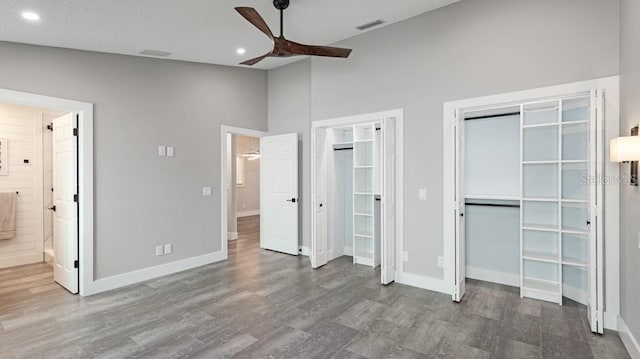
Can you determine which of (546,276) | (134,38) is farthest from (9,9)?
(546,276)

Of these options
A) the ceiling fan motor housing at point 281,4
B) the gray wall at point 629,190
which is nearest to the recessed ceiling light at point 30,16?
the ceiling fan motor housing at point 281,4

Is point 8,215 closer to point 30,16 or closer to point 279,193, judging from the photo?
point 30,16

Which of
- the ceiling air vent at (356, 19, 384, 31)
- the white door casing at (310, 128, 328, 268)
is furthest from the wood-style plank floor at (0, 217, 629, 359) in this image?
the ceiling air vent at (356, 19, 384, 31)

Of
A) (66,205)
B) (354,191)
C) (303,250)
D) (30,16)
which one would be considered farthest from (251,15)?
(303,250)

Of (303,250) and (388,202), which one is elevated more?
(388,202)

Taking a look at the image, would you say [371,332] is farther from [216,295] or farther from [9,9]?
[9,9]

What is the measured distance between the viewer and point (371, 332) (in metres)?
2.95

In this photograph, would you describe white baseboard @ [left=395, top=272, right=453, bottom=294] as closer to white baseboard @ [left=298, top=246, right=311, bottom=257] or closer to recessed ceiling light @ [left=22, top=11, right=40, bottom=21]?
white baseboard @ [left=298, top=246, right=311, bottom=257]

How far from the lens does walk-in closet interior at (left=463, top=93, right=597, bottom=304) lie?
11.8 feet

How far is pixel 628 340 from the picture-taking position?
2592 millimetres

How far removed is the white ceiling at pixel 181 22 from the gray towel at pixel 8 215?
2.79 metres

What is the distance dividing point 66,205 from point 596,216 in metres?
5.83

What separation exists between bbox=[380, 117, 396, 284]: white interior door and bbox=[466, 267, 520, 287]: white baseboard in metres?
1.11

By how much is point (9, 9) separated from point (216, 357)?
3492 millimetres
